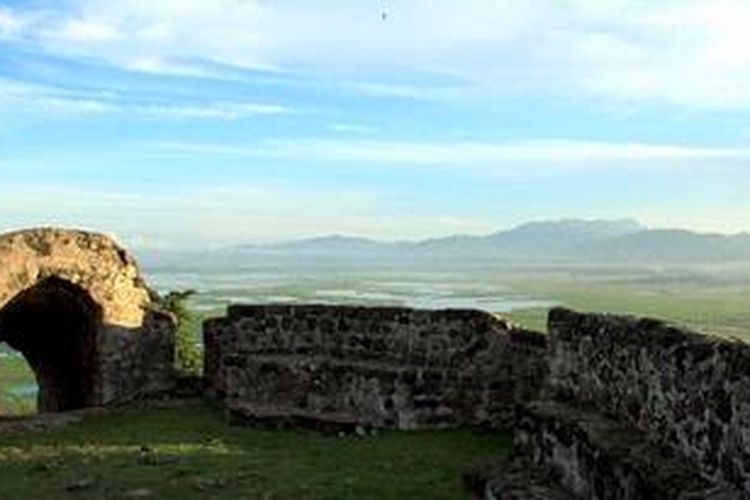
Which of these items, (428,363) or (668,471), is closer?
(668,471)

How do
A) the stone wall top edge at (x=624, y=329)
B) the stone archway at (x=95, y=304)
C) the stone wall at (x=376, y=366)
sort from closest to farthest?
1. the stone wall top edge at (x=624, y=329)
2. the stone wall at (x=376, y=366)
3. the stone archway at (x=95, y=304)

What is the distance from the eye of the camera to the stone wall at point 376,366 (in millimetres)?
17562

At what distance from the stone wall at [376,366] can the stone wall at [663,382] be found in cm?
582

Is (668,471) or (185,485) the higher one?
(668,471)

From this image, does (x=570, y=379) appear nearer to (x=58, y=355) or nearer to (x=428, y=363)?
(x=428, y=363)

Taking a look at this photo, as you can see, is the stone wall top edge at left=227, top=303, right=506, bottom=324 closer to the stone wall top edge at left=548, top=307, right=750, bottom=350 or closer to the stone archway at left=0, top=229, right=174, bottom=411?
the stone archway at left=0, top=229, right=174, bottom=411

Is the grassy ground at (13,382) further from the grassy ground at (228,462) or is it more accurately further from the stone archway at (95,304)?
the grassy ground at (228,462)

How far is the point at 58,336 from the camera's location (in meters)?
24.2

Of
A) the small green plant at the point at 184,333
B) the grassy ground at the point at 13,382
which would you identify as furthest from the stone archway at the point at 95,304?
the grassy ground at the point at 13,382

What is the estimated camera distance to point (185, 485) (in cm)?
1284

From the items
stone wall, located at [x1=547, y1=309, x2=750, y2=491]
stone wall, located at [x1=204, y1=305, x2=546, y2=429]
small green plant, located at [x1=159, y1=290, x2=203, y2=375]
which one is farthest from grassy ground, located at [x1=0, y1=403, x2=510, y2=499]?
small green plant, located at [x1=159, y1=290, x2=203, y2=375]

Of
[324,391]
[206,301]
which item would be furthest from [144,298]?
[206,301]

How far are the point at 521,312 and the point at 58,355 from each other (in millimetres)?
54406

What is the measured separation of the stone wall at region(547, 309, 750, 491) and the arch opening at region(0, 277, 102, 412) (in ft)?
38.8
